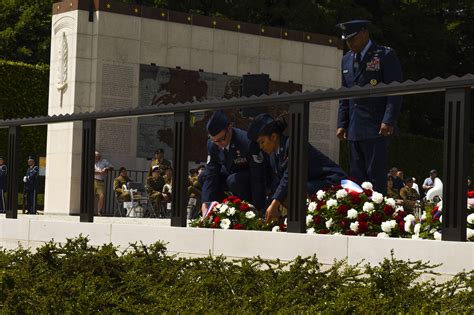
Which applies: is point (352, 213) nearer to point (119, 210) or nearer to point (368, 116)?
point (368, 116)

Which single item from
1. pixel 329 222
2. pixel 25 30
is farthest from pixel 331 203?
pixel 25 30

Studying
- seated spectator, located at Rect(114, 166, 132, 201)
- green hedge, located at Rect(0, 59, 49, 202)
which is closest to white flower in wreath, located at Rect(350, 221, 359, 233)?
seated spectator, located at Rect(114, 166, 132, 201)

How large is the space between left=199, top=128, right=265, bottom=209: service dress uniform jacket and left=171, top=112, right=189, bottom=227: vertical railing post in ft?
1.93

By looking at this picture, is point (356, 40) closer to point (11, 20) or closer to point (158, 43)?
point (158, 43)

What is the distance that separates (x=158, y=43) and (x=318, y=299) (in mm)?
20537

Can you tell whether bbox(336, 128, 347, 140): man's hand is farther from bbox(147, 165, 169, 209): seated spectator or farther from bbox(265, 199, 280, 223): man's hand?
bbox(147, 165, 169, 209): seated spectator

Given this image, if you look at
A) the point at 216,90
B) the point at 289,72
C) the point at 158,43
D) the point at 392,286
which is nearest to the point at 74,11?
the point at 158,43

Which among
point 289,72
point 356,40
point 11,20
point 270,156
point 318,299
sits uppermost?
point 11,20

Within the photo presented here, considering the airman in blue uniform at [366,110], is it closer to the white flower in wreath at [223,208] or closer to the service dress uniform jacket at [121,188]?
the white flower in wreath at [223,208]

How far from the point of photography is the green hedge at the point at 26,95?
28047 millimetres

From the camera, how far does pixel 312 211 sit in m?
8.22

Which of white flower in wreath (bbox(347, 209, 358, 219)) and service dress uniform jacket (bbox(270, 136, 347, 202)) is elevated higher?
service dress uniform jacket (bbox(270, 136, 347, 202))

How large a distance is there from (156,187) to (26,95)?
15215 mm

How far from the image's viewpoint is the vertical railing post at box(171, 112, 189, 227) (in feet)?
29.2
